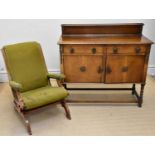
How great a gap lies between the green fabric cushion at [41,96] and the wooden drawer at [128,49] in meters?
→ 0.83

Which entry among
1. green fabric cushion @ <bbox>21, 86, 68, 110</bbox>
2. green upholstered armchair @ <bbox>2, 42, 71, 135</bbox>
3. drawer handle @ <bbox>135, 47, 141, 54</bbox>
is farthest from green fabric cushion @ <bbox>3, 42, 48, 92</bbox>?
drawer handle @ <bbox>135, 47, 141, 54</bbox>

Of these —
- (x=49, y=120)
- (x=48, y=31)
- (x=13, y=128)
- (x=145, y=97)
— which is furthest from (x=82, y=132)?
(x=48, y=31)

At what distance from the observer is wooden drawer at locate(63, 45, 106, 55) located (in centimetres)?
248

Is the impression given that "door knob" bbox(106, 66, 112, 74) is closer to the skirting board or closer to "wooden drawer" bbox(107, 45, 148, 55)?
"wooden drawer" bbox(107, 45, 148, 55)

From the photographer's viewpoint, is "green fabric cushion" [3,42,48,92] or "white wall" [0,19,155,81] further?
"white wall" [0,19,155,81]

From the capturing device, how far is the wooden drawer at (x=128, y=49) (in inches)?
97.0

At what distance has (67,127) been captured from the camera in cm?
235

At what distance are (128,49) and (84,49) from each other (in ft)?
1.86

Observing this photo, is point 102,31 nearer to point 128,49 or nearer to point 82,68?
point 128,49

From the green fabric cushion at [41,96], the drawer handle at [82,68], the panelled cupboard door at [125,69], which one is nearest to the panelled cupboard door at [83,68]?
the drawer handle at [82,68]

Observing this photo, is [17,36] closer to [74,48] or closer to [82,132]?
[74,48]

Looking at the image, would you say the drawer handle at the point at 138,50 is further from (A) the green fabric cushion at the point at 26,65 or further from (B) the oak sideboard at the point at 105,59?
(A) the green fabric cushion at the point at 26,65

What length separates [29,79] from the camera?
2541 mm

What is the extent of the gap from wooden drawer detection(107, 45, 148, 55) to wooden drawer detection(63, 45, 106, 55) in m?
0.11
